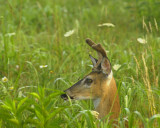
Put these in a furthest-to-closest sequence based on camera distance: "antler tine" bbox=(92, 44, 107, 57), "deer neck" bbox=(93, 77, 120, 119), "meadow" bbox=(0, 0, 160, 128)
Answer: "deer neck" bbox=(93, 77, 120, 119) < "antler tine" bbox=(92, 44, 107, 57) < "meadow" bbox=(0, 0, 160, 128)

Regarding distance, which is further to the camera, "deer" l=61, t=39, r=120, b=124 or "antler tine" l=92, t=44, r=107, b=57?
"deer" l=61, t=39, r=120, b=124

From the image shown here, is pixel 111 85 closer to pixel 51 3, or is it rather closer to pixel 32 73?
pixel 32 73

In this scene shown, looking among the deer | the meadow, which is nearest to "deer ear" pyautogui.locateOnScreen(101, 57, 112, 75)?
the deer

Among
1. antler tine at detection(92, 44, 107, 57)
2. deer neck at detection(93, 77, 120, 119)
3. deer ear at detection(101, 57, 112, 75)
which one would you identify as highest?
antler tine at detection(92, 44, 107, 57)

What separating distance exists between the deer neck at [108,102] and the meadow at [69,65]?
0.30 feet

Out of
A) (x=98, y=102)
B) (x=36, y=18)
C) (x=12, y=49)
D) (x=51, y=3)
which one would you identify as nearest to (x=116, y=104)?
(x=98, y=102)

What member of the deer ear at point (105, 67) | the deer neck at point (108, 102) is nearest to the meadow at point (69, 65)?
the deer neck at point (108, 102)

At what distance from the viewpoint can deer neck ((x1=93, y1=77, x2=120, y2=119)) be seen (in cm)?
334

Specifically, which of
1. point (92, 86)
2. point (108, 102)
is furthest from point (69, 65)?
point (108, 102)

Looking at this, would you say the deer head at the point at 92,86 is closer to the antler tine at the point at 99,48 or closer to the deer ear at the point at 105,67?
the deer ear at the point at 105,67

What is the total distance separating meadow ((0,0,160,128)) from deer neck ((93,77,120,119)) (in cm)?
9

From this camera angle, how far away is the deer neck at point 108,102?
3340 mm

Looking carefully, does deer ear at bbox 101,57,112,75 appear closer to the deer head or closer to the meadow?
the deer head

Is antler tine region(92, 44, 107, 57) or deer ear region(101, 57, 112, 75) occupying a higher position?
antler tine region(92, 44, 107, 57)
